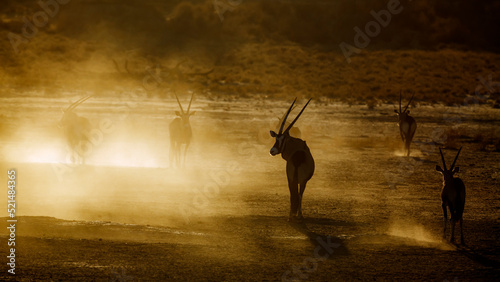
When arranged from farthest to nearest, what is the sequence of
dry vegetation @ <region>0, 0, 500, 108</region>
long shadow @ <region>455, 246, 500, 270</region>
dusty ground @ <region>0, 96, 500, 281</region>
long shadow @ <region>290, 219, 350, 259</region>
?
dry vegetation @ <region>0, 0, 500, 108</region> → long shadow @ <region>290, 219, 350, 259</region> → long shadow @ <region>455, 246, 500, 270</region> → dusty ground @ <region>0, 96, 500, 281</region>

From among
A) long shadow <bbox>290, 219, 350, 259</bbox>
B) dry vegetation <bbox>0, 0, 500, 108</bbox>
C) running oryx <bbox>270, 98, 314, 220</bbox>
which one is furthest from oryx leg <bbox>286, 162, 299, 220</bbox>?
dry vegetation <bbox>0, 0, 500, 108</bbox>

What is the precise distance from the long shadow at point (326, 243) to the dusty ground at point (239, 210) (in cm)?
3

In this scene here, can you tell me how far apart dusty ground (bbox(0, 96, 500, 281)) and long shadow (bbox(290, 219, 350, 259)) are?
0.03m

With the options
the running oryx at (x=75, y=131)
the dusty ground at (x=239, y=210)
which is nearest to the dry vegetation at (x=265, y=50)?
the dusty ground at (x=239, y=210)

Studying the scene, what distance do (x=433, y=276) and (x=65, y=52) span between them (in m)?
54.9

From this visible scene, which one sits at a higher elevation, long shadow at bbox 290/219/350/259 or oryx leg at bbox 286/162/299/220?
oryx leg at bbox 286/162/299/220

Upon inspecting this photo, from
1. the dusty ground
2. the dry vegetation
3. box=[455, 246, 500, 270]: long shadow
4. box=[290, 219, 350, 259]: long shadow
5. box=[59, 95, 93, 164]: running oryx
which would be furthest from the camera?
the dry vegetation

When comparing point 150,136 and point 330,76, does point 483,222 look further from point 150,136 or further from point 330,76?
point 330,76

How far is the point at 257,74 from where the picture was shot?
57562 millimetres

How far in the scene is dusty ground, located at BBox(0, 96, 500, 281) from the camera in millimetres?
Answer: 9734

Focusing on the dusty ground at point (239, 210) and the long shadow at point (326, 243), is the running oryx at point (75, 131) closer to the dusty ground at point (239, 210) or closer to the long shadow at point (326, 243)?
the dusty ground at point (239, 210)

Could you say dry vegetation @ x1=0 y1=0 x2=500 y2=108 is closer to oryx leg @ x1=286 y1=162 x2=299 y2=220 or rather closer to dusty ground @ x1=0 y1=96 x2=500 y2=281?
dusty ground @ x1=0 y1=96 x2=500 y2=281

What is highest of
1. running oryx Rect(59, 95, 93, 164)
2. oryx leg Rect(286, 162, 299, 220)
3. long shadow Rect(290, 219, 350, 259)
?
running oryx Rect(59, 95, 93, 164)

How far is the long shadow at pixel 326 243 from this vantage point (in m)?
10.5
